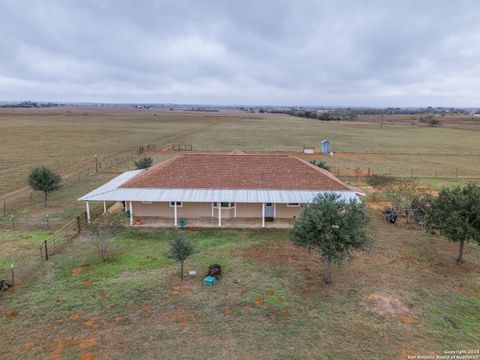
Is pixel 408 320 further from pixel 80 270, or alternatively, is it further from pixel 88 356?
pixel 80 270

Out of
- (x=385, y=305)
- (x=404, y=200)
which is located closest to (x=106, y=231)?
(x=385, y=305)

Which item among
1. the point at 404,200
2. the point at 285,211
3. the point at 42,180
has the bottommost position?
the point at 285,211

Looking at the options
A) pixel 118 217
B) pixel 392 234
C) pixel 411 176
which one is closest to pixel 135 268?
pixel 118 217

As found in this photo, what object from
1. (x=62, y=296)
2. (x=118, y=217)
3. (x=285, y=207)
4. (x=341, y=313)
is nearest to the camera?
(x=341, y=313)

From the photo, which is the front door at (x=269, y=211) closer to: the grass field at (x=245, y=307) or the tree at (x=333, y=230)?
the grass field at (x=245, y=307)

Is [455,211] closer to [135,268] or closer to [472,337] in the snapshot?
[472,337]

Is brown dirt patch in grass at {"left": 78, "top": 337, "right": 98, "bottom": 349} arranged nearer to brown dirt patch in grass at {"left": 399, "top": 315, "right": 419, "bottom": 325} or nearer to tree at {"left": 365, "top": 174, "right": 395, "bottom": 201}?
brown dirt patch in grass at {"left": 399, "top": 315, "right": 419, "bottom": 325}
